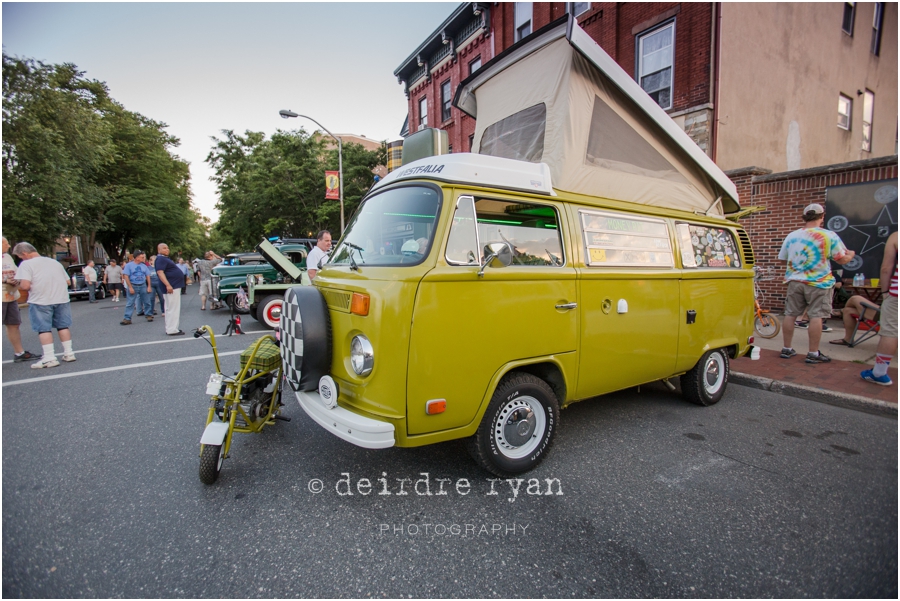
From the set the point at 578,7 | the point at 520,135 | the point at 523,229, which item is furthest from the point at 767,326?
the point at 578,7

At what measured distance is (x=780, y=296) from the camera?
8484mm

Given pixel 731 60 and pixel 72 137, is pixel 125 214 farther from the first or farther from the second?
pixel 731 60

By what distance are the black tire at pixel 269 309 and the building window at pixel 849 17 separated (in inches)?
749

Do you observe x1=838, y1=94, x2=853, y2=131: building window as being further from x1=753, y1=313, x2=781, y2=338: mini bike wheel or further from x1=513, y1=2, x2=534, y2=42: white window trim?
x1=753, y1=313, x2=781, y2=338: mini bike wheel

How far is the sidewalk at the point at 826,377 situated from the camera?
4.15m

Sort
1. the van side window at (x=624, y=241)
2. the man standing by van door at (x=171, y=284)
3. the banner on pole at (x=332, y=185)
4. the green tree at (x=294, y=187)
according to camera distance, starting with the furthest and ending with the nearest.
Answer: the green tree at (x=294, y=187) < the banner on pole at (x=332, y=185) < the man standing by van door at (x=171, y=284) < the van side window at (x=624, y=241)

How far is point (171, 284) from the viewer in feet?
26.6

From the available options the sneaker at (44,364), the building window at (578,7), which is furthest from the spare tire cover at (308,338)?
the building window at (578,7)

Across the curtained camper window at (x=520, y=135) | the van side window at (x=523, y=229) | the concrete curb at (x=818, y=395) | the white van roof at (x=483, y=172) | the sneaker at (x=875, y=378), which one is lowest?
the concrete curb at (x=818, y=395)

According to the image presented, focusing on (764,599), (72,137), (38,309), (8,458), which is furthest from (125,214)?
(764,599)

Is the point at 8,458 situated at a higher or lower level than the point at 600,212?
lower

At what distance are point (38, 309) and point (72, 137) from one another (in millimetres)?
19215

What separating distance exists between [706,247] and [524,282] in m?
2.72

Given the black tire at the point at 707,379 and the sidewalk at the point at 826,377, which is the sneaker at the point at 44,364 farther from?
the sidewalk at the point at 826,377
